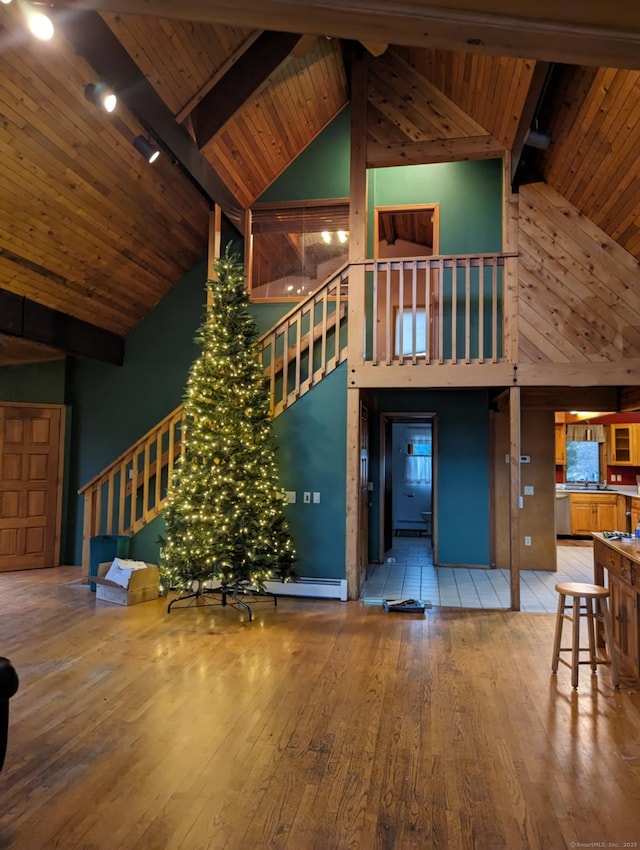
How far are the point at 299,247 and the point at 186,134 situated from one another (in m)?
2.01

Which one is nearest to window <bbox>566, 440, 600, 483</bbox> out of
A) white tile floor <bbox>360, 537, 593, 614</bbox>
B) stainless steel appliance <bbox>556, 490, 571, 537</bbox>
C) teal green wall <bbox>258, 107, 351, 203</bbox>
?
stainless steel appliance <bbox>556, 490, 571, 537</bbox>

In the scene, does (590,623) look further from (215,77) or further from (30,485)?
(30,485)

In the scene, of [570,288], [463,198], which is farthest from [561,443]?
[570,288]

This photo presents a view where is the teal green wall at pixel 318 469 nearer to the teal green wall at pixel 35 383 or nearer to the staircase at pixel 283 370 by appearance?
the staircase at pixel 283 370

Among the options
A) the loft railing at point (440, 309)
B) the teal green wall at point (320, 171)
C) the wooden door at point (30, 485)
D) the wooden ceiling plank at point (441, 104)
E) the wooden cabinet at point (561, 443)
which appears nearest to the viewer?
the loft railing at point (440, 309)

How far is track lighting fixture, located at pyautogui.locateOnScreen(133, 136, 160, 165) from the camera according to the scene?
4551 millimetres

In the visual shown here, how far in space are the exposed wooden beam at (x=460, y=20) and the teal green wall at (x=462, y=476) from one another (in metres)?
5.93

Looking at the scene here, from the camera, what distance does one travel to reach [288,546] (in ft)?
16.9

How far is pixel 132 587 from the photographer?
5160 mm

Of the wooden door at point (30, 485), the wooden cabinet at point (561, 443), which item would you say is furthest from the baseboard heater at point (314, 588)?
the wooden cabinet at point (561, 443)

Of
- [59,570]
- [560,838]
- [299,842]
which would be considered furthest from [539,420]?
[59,570]

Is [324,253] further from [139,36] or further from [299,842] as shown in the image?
[299,842]

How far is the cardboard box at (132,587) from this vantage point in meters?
5.14

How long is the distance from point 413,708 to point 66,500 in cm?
585
